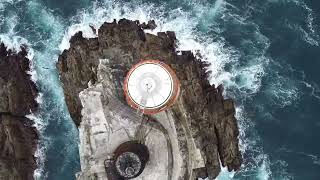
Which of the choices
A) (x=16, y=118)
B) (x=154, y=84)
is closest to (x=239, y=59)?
(x=154, y=84)

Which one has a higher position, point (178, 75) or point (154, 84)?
point (178, 75)

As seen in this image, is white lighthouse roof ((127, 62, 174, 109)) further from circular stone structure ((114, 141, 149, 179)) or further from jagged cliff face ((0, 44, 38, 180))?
jagged cliff face ((0, 44, 38, 180))

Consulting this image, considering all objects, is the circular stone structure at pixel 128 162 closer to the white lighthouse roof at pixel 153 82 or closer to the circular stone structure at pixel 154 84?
the circular stone structure at pixel 154 84

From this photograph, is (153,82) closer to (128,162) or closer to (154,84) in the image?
(154,84)

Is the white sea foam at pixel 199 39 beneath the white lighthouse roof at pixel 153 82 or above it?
above

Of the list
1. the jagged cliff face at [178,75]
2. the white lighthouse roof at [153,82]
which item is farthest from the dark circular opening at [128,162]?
the jagged cliff face at [178,75]

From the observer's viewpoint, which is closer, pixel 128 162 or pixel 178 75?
pixel 128 162
